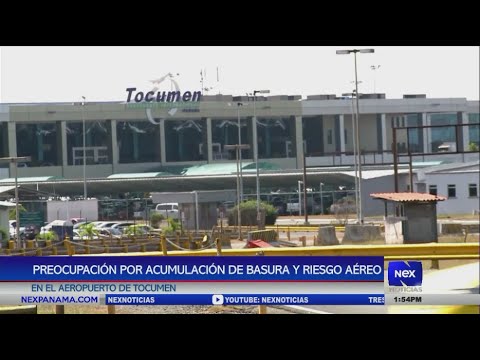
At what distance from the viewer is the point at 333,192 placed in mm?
22375

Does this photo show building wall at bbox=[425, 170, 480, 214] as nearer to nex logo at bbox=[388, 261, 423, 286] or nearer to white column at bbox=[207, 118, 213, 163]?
white column at bbox=[207, 118, 213, 163]

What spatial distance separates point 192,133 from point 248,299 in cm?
877

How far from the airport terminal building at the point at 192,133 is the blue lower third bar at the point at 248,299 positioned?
406 centimetres

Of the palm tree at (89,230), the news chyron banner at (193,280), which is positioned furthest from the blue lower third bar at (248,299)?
the palm tree at (89,230)

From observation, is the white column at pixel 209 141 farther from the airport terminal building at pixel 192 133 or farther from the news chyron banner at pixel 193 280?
the news chyron banner at pixel 193 280

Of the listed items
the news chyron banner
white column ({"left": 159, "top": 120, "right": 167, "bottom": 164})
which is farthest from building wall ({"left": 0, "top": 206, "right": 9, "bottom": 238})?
the news chyron banner

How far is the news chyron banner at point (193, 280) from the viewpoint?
337 inches

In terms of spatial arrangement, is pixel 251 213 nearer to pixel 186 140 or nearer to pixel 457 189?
pixel 186 140

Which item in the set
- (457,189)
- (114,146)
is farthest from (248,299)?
(457,189)

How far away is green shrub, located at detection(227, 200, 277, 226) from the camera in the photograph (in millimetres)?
20906

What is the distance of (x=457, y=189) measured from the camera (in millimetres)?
34625

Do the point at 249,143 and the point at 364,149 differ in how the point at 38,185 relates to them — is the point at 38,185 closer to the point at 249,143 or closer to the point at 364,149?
the point at 249,143
